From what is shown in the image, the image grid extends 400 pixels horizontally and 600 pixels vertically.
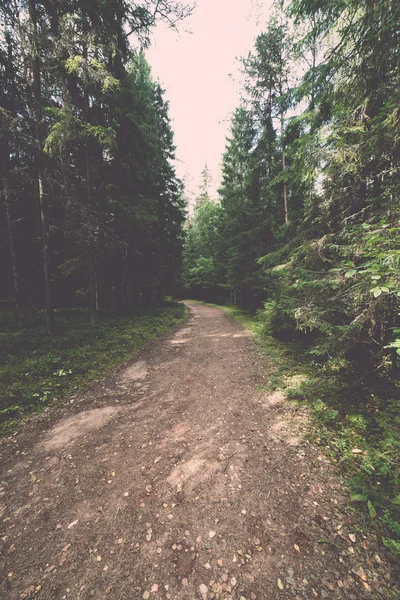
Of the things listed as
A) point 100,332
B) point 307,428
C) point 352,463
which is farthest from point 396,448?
point 100,332

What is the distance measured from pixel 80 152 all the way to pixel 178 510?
15.2 meters

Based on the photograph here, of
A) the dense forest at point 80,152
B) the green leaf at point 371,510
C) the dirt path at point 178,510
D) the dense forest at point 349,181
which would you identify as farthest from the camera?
the dense forest at point 80,152

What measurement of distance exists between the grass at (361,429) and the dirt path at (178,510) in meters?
0.27

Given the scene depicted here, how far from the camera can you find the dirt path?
8.02ft

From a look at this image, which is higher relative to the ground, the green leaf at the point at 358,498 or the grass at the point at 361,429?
the grass at the point at 361,429

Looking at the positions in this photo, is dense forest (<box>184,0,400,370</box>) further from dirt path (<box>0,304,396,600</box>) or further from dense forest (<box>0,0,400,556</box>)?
dirt path (<box>0,304,396,600</box>)

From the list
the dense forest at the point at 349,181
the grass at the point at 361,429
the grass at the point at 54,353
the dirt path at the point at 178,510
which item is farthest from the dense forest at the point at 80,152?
the grass at the point at 361,429

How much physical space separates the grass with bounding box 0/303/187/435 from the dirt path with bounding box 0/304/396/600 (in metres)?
1.11

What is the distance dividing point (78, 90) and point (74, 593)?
1617 centimetres

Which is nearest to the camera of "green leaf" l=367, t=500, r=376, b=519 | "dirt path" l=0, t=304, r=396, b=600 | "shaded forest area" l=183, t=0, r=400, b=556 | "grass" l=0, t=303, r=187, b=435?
"dirt path" l=0, t=304, r=396, b=600

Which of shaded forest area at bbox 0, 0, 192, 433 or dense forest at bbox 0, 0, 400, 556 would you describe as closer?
Result: dense forest at bbox 0, 0, 400, 556

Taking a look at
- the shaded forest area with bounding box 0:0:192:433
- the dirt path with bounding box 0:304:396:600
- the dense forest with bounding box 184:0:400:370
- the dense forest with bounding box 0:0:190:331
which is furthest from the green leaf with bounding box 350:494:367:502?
the dense forest with bounding box 0:0:190:331

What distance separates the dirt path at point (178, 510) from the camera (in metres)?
2.44

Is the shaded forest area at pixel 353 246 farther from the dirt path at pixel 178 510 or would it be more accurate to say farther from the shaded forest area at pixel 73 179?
the shaded forest area at pixel 73 179
